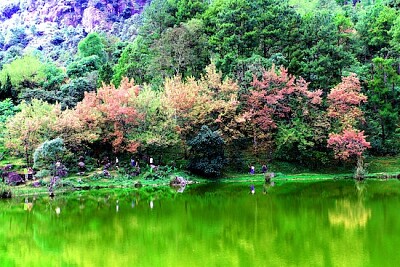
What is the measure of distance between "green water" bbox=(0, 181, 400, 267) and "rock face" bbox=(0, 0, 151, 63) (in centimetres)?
7695

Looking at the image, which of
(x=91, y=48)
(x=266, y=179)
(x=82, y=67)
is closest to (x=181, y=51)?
(x=266, y=179)

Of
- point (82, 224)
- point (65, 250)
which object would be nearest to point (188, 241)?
point (65, 250)

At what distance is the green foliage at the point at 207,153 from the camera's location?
123 ft

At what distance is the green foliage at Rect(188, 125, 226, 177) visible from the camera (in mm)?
37625

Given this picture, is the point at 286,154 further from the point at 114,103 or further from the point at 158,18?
the point at 158,18

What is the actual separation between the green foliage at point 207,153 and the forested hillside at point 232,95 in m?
0.08

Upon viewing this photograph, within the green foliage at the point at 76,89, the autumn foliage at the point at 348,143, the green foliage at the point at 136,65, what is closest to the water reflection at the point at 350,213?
the autumn foliage at the point at 348,143

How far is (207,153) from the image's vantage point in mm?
37844

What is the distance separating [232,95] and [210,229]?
870 inches

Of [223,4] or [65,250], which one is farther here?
[223,4]

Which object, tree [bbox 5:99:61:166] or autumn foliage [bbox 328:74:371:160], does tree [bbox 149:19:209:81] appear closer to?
tree [bbox 5:99:61:166]

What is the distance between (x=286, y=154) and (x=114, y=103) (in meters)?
15.0

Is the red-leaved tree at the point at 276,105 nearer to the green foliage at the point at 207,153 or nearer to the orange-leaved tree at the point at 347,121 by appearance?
the orange-leaved tree at the point at 347,121

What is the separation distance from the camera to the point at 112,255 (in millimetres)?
16406
